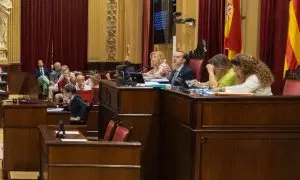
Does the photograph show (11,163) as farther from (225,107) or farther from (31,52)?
(31,52)

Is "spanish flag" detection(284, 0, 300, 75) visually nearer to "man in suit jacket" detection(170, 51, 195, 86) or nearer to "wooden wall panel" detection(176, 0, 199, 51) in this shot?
"man in suit jacket" detection(170, 51, 195, 86)

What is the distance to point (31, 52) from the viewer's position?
17.6 meters

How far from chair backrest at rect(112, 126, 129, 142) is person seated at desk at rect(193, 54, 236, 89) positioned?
5.91 feet

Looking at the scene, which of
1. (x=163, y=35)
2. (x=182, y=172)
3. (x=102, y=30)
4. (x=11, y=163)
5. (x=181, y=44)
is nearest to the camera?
(x=182, y=172)

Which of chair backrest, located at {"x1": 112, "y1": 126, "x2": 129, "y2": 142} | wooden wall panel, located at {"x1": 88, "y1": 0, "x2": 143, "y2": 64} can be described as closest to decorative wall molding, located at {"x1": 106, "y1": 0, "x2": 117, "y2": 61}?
wooden wall panel, located at {"x1": 88, "y1": 0, "x2": 143, "y2": 64}

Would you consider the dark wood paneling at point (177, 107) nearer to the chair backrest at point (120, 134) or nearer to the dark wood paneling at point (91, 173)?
the chair backrest at point (120, 134)

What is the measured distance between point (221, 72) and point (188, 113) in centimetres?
191

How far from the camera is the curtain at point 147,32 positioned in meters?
14.1

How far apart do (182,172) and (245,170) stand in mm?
593

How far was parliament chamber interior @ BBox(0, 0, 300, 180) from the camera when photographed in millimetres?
4750

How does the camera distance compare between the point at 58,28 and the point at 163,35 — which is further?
the point at 58,28

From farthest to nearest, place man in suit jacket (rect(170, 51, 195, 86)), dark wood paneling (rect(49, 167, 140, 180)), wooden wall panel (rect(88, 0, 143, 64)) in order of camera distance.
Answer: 1. wooden wall panel (rect(88, 0, 143, 64))
2. man in suit jacket (rect(170, 51, 195, 86))
3. dark wood paneling (rect(49, 167, 140, 180))

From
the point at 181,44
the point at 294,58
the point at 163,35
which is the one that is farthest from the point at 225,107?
the point at 163,35

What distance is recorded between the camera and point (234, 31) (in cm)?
800
